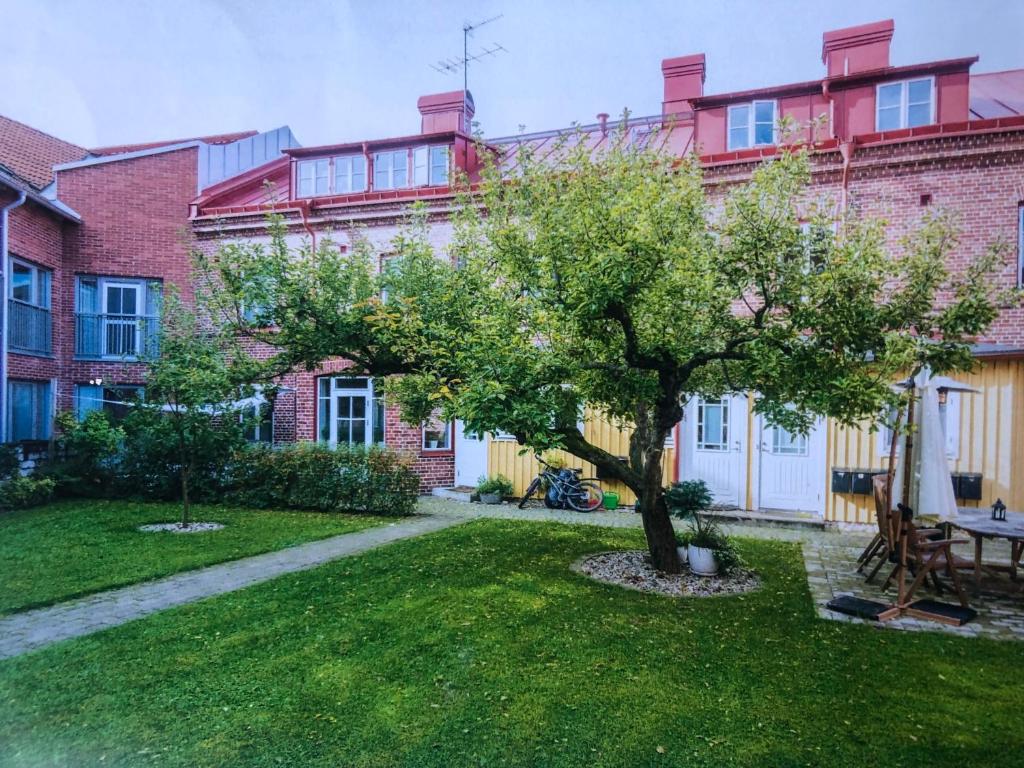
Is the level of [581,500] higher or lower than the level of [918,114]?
lower

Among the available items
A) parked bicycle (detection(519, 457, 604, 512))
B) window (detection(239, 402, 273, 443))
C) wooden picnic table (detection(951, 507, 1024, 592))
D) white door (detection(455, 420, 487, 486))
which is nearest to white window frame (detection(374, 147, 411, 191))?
window (detection(239, 402, 273, 443))

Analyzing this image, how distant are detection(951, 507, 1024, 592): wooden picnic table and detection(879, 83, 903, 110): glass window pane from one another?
6.96 meters

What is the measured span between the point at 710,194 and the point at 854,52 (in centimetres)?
287

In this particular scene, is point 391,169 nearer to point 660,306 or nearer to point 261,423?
point 261,423

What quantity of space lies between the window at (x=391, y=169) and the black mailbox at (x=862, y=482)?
9932mm

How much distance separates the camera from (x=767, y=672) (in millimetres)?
3879

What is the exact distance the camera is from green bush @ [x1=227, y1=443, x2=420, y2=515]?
10398mm

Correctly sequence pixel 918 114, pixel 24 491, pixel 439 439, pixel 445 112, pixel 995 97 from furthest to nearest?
pixel 445 112 < pixel 439 439 < pixel 24 491 < pixel 918 114 < pixel 995 97

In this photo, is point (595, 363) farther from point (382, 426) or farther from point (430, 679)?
point (382, 426)

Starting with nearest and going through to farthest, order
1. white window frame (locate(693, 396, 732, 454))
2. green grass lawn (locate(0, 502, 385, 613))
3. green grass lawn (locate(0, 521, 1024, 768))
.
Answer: green grass lawn (locate(0, 521, 1024, 768))
green grass lawn (locate(0, 502, 385, 613))
white window frame (locate(693, 396, 732, 454))

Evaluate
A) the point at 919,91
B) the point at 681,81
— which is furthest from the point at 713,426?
the point at 681,81

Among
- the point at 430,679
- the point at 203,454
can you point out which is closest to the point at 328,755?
the point at 430,679

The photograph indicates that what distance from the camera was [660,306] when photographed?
5375 millimetres

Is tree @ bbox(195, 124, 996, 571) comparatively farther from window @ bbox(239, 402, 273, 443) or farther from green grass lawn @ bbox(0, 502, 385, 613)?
window @ bbox(239, 402, 273, 443)
